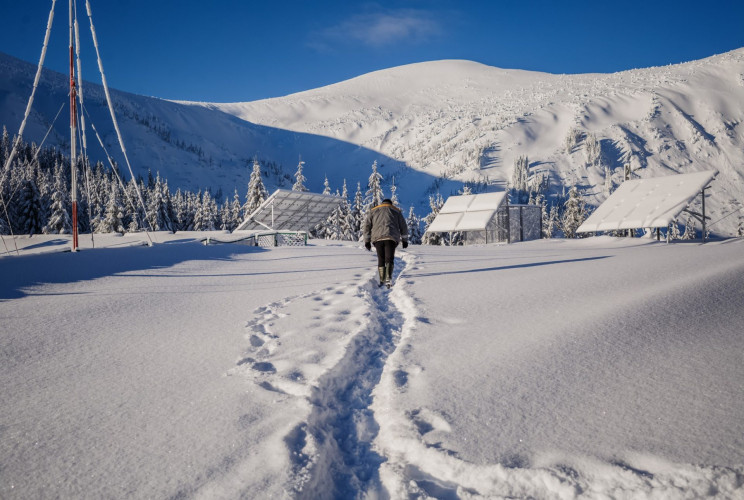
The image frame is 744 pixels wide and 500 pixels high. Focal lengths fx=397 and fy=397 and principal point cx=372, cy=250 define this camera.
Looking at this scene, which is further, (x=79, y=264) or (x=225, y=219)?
(x=225, y=219)

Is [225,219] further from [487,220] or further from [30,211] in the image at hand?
[487,220]

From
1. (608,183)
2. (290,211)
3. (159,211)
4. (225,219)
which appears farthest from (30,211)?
(608,183)

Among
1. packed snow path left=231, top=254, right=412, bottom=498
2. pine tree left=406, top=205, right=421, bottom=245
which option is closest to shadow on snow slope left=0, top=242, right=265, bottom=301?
packed snow path left=231, top=254, right=412, bottom=498

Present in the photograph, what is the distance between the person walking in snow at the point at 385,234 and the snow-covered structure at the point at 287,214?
16160mm

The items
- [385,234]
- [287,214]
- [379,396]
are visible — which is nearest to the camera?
[379,396]

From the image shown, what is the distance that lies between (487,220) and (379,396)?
28725 millimetres

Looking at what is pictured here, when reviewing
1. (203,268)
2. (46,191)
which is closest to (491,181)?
(46,191)

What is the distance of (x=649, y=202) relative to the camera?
854 inches

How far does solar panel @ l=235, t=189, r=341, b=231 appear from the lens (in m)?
26.8

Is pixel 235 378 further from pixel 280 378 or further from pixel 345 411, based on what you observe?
pixel 345 411

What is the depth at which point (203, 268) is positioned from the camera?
33.2 feet

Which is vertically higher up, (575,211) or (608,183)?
(608,183)

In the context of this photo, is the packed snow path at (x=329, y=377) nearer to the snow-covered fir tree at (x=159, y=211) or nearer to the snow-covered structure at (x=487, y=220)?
the snow-covered structure at (x=487, y=220)

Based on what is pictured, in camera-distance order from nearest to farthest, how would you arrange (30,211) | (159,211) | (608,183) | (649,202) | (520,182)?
1. (649,202)
2. (30,211)
3. (159,211)
4. (608,183)
5. (520,182)
